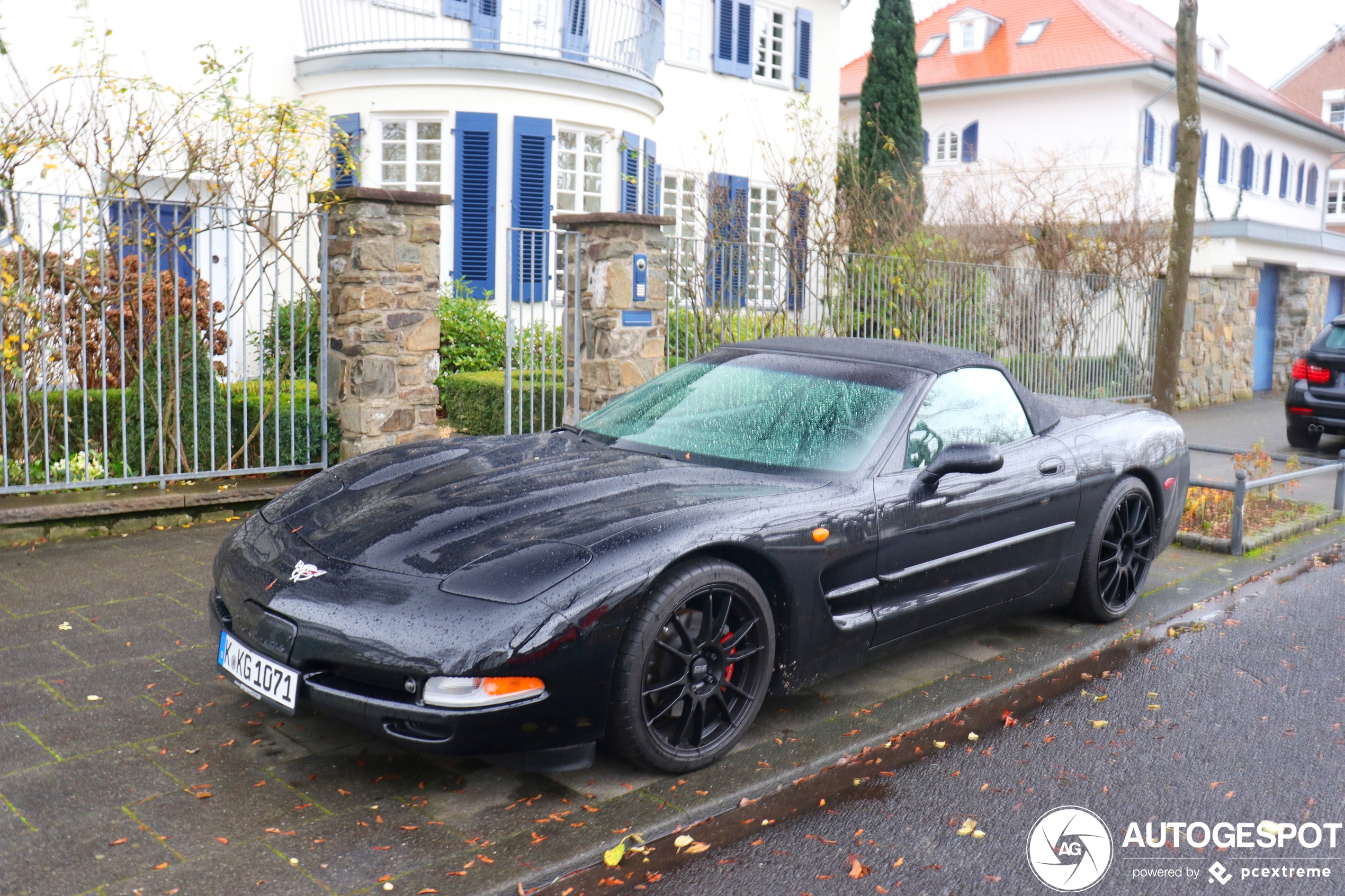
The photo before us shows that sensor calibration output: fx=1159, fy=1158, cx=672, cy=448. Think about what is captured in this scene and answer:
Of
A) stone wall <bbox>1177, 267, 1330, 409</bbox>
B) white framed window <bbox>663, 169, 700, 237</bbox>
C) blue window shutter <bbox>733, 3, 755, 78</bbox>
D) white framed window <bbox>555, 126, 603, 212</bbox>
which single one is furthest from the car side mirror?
blue window shutter <bbox>733, 3, 755, 78</bbox>

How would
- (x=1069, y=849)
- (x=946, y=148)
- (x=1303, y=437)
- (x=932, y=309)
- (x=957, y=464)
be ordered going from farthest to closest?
(x=946, y=148)
(x=1303, y=437)
(x=932, y=309)
(x=957, y=464)
(x=1069, y=849)

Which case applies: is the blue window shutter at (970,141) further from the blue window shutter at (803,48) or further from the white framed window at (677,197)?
the white framed window at (677,197)

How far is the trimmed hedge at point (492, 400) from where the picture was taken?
30.0ft

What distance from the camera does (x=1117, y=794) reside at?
3.86 metres

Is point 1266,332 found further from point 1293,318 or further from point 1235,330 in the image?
point 1235,330

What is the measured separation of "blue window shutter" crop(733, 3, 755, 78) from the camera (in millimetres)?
20141

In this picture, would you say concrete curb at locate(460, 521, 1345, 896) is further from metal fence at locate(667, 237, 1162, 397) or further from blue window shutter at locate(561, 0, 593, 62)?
blue window shutter at locate(561, 0, 593, 62)

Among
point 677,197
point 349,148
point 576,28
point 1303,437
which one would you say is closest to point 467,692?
Result: point 349,148

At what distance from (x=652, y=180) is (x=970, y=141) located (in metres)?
16.9

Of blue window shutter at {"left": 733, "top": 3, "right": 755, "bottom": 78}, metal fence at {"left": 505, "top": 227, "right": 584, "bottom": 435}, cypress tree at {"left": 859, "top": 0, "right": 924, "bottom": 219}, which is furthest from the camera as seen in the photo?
cypress tree at {"left": 859, "top": 0, "right": 924, "bottom": 219}

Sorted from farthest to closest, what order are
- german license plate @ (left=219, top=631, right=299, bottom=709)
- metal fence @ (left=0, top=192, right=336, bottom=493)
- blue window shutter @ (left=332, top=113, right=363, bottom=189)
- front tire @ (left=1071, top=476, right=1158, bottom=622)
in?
1. blue window shutter @ (left=332, top=113, right=363, bottom=189)
2. metal fence @ (left=0, top=192, right=336, bottom=493)
3. front tire @ (left=1071, top=476, right=1158, bottom=622)
4. german license plate @ (left=219, top=631, right=299, bottom=709)

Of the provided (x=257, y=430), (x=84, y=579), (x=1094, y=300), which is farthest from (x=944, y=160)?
(x=84, y=579)

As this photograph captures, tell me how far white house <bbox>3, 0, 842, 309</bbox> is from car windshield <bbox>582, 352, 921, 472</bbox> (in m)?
8.88

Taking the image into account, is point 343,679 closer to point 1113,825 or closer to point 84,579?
point 1113,825
